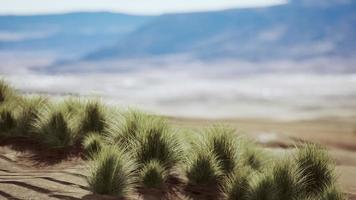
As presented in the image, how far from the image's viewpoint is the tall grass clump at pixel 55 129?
37.8 feet

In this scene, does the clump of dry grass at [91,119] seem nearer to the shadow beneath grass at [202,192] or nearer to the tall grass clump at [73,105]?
the tall grass clump at [73,105]

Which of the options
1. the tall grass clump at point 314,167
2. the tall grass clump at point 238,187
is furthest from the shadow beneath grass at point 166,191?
the tall grass clump at point 314,167

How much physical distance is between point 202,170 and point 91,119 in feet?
9.80

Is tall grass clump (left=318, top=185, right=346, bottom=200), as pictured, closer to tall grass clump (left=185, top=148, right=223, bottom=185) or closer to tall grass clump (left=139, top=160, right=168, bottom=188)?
tall grass clump (left=185, top=148, right=223, bottom=185)

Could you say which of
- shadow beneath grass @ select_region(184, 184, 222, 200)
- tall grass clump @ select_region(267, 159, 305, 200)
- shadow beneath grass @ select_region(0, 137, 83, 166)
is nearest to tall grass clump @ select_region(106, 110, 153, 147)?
shadow beneath grass @ select_region(0, 137, 83, 166)

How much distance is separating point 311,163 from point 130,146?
9.41 feet

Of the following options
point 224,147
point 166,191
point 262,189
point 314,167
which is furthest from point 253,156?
point 166,191

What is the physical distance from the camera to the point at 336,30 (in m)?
178

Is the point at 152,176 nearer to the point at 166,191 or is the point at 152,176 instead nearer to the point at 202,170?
the point at 166,191

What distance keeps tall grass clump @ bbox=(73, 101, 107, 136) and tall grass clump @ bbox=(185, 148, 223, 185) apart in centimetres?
245

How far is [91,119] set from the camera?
12125 mm

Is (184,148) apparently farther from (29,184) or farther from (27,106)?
(27,106)

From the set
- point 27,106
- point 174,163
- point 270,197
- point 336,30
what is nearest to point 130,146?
point 174,163

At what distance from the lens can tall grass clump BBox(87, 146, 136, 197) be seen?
862 cm
